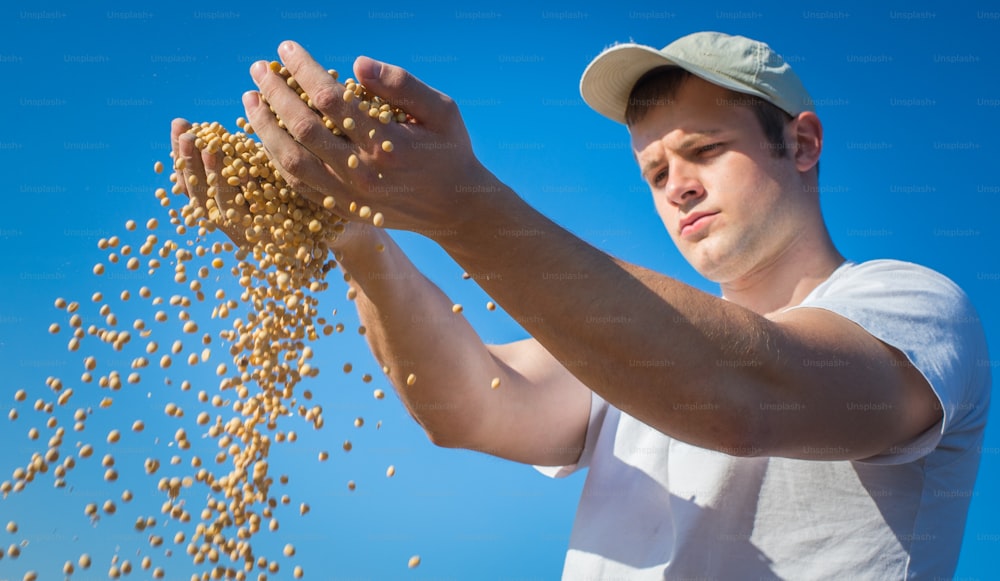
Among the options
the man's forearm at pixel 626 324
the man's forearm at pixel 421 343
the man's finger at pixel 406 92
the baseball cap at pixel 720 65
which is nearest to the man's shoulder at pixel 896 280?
the man's forearm at pixel 626 324

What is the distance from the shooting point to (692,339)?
1.29 m

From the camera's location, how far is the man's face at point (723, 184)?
6.86 feet

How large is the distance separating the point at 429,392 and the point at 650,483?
689 millimetres

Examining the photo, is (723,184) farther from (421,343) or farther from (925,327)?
(421,343)

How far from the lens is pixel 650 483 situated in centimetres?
215

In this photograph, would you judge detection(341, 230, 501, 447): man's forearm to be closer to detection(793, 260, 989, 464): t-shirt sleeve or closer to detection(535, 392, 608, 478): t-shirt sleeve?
detection(535, 392, 608, 478): t-shirt sleeve

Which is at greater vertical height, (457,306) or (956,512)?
(457,306)

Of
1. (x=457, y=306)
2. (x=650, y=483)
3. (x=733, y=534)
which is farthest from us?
(x=650, y=483)

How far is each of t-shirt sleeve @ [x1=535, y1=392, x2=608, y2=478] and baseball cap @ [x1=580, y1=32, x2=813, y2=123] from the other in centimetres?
105

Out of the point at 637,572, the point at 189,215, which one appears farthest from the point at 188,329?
the point at 637,572

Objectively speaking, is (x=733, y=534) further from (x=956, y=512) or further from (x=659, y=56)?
(x=659, y=56)

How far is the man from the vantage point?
51.6 inches

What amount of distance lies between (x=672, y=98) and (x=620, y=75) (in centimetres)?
22

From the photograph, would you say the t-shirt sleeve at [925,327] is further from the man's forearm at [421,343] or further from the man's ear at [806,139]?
the man's forearm at [421,343]
